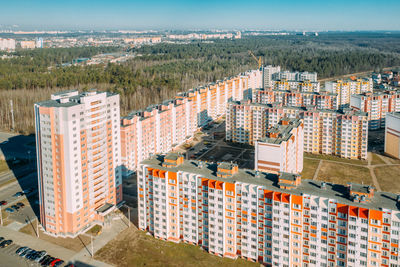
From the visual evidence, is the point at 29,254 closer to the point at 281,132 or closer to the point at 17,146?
the point at 281,132

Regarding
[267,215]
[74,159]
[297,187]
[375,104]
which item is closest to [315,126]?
[375,104]

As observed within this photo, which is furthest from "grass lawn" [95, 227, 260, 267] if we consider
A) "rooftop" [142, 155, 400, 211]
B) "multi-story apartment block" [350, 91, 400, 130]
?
"multi-story apartment block" [350, 91, 400, 130]

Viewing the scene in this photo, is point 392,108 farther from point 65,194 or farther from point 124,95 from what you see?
point 65,194

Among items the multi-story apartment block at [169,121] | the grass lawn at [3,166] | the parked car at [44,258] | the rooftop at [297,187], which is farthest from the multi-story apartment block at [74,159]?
the grass lawn at [3,166]

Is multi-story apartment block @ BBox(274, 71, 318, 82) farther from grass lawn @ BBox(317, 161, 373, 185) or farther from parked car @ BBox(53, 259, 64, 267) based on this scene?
parked car @ BBox(53, 259, 64, 267)

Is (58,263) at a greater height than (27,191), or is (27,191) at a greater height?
(27,191)

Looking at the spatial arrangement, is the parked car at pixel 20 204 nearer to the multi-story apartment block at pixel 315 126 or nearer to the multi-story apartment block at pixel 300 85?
the multi-story apartment block at pixel 315 126
